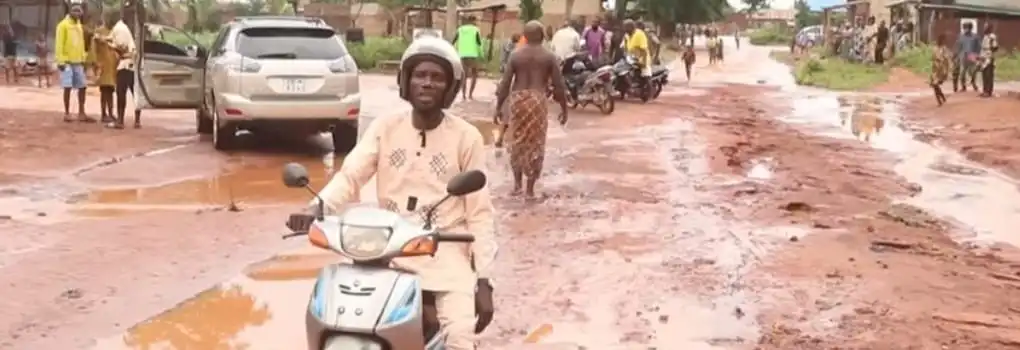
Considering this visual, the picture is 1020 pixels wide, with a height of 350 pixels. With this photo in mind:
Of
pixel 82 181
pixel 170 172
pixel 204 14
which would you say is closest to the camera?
pixel 82 181

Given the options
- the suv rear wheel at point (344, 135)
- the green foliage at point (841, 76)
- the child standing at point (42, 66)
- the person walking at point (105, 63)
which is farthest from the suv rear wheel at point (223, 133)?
the green foliage at point (841, 76)

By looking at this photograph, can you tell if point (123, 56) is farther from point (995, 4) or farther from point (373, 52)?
point (995, 4)

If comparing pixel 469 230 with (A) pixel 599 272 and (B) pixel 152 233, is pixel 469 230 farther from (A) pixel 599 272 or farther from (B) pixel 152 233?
(B) pixel 152 233

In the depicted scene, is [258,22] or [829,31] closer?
[258,22]

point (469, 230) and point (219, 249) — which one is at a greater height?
point (469, 230)

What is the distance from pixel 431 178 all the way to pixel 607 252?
4.60 meters

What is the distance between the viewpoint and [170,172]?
12164 mm

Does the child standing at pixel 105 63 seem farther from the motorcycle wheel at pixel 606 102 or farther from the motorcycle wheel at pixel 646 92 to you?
the motorcycle wheel at pixel 646 92

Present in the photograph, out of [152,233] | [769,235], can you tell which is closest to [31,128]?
[152,233]

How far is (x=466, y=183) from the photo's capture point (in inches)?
139

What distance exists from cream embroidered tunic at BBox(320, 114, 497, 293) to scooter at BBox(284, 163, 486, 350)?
1.28 feet

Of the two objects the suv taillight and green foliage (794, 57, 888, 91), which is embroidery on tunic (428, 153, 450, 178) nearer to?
the suv taillight

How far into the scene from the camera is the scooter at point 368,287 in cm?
330

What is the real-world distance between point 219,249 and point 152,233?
0.82 meters
